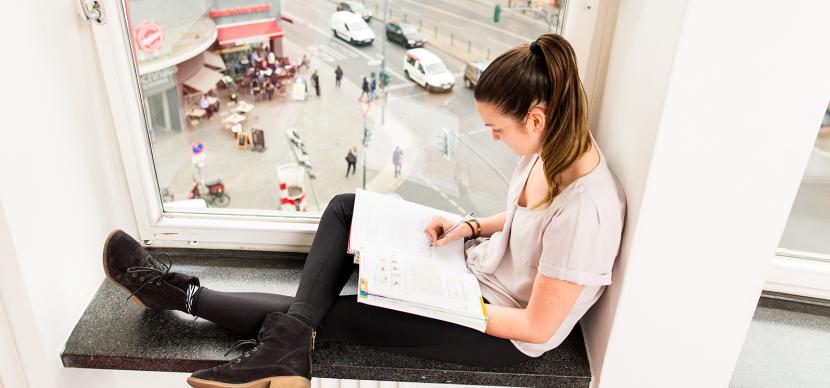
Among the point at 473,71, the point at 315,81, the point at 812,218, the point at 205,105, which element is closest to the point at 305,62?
the point at 315,81

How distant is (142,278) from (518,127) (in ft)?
2.93

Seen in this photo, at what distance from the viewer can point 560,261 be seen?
47.1 inches

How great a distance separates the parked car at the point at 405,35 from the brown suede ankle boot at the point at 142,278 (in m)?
0.74

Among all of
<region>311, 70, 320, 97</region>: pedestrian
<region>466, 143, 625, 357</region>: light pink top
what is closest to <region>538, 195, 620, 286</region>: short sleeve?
<region>466, 143, 625, 357</region>: light pink top

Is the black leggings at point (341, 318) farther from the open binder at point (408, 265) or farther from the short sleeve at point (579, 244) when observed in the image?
the short sleeve at point (579, 244)

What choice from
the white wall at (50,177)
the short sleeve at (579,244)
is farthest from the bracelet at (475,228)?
the white wall at (50,177)

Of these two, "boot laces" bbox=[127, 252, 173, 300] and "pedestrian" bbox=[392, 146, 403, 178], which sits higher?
"pedestrian" bbox=[392, 146, 403, 178]

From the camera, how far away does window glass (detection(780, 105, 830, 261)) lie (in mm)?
1632

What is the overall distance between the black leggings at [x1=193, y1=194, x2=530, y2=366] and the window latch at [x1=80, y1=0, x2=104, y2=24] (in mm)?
634

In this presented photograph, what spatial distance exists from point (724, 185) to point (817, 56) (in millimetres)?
247

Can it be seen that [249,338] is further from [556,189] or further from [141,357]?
[556,189]

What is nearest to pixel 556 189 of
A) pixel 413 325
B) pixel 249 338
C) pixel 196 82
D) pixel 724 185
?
pixel 724 185

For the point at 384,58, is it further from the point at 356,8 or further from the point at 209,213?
the point at 209,213

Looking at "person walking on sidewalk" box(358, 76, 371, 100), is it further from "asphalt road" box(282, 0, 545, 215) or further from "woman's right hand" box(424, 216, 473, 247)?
"woman's right hand" box(424, 216, 473, 247)
